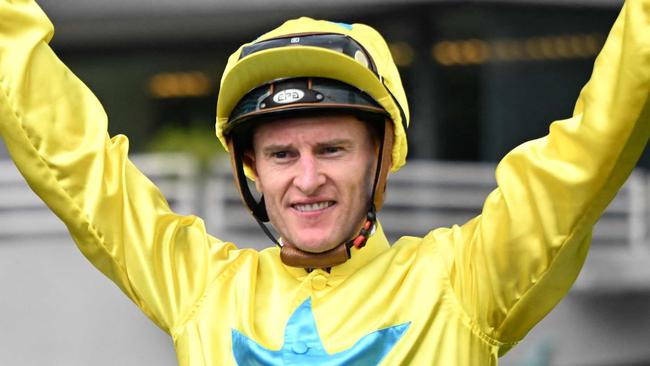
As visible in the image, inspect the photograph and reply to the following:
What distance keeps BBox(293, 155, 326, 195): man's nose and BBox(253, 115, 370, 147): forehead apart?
0.16 feet

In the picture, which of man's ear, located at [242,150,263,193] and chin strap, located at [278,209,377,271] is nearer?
chin strap, located at [278,209,377,271]

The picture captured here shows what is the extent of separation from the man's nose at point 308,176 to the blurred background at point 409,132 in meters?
7.94

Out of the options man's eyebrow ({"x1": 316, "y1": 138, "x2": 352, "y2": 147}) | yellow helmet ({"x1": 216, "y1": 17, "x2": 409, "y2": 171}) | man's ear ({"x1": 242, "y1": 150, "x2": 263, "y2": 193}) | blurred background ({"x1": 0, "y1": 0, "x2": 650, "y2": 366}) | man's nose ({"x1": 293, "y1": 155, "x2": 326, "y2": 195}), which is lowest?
blurred background ({"x1": 0, "y1": 0, "x2": 650, "y2": 366})

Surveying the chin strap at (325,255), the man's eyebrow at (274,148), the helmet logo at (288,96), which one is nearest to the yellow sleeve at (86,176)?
the chin strap at (325,255)

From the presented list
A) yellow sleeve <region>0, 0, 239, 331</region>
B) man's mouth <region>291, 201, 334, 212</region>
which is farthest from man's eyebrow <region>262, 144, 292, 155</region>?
yellow sleeve <region>0, 0, 239, 331</region>

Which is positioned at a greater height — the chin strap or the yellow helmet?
the yellow helmet

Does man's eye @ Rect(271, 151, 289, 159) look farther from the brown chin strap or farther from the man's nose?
the brown chin strap

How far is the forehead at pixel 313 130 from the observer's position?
315 cm

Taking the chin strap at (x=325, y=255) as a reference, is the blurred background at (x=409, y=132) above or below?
below

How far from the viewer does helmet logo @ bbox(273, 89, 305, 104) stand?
3.13 meters

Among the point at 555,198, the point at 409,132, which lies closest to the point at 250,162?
the point at 555,198

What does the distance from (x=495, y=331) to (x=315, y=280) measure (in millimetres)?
417

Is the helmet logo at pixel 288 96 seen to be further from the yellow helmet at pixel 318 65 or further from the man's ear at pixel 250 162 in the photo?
the man's ear at pixel 250 162

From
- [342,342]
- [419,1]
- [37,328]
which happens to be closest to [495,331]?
[342,342]
